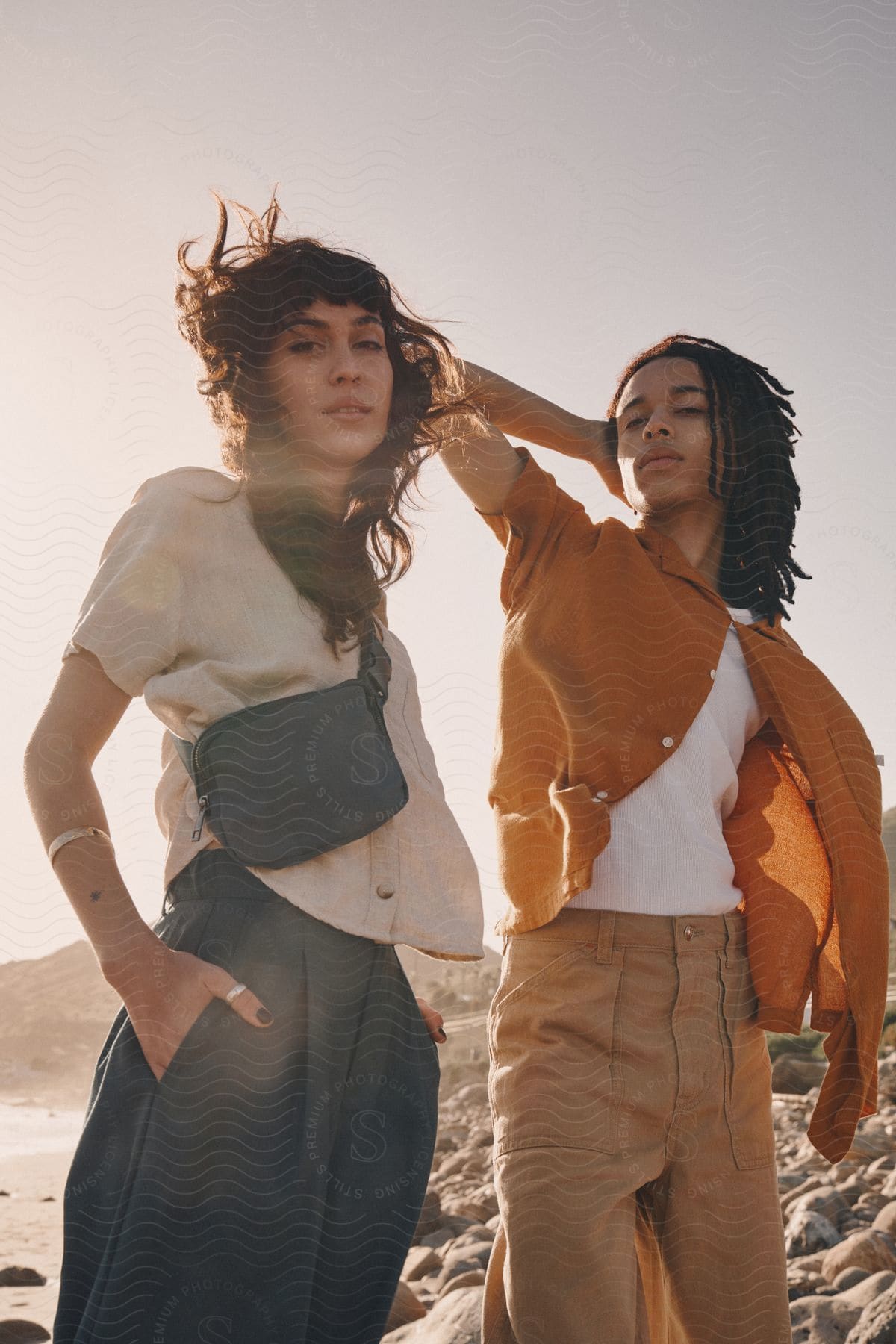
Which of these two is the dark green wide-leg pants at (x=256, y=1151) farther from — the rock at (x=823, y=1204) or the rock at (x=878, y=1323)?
the rock at (x=823, y=1204)

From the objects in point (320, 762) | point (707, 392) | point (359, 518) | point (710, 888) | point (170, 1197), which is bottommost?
point (170, 1197)

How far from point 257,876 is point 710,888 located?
2.37ft

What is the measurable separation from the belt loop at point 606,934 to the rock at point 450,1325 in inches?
60.6

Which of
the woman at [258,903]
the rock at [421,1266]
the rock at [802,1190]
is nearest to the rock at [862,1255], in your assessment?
the rock at [802,1190]

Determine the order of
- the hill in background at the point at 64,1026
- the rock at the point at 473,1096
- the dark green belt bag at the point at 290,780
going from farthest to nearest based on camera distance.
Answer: the hill in background at the point at 64,1026 → the rock at the point at 473,1096 → the dark green belt bag at the point at 290,780

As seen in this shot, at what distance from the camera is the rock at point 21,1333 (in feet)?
11.0

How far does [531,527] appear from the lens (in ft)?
6.34

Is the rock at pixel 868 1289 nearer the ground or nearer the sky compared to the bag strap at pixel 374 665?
nearer the ground

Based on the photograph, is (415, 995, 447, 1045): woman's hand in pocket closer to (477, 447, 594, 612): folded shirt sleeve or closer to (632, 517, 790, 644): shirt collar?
(477, 447, 594, 612): folded shirt sleeve

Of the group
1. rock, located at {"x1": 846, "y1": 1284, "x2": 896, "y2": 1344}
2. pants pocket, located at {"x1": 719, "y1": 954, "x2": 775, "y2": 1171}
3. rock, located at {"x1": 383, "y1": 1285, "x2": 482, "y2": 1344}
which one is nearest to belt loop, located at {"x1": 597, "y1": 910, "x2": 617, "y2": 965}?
pants pocket, located at {"x1": 719, "y1": 954, "x2": 775, "y2": 1171}

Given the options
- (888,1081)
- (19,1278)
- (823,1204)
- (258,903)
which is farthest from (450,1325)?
(888,1081)

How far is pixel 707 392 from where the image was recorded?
2.01 meters

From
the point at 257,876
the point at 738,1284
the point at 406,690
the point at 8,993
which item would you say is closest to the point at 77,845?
the point at 257,876

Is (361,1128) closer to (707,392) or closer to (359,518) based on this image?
(359,518)
